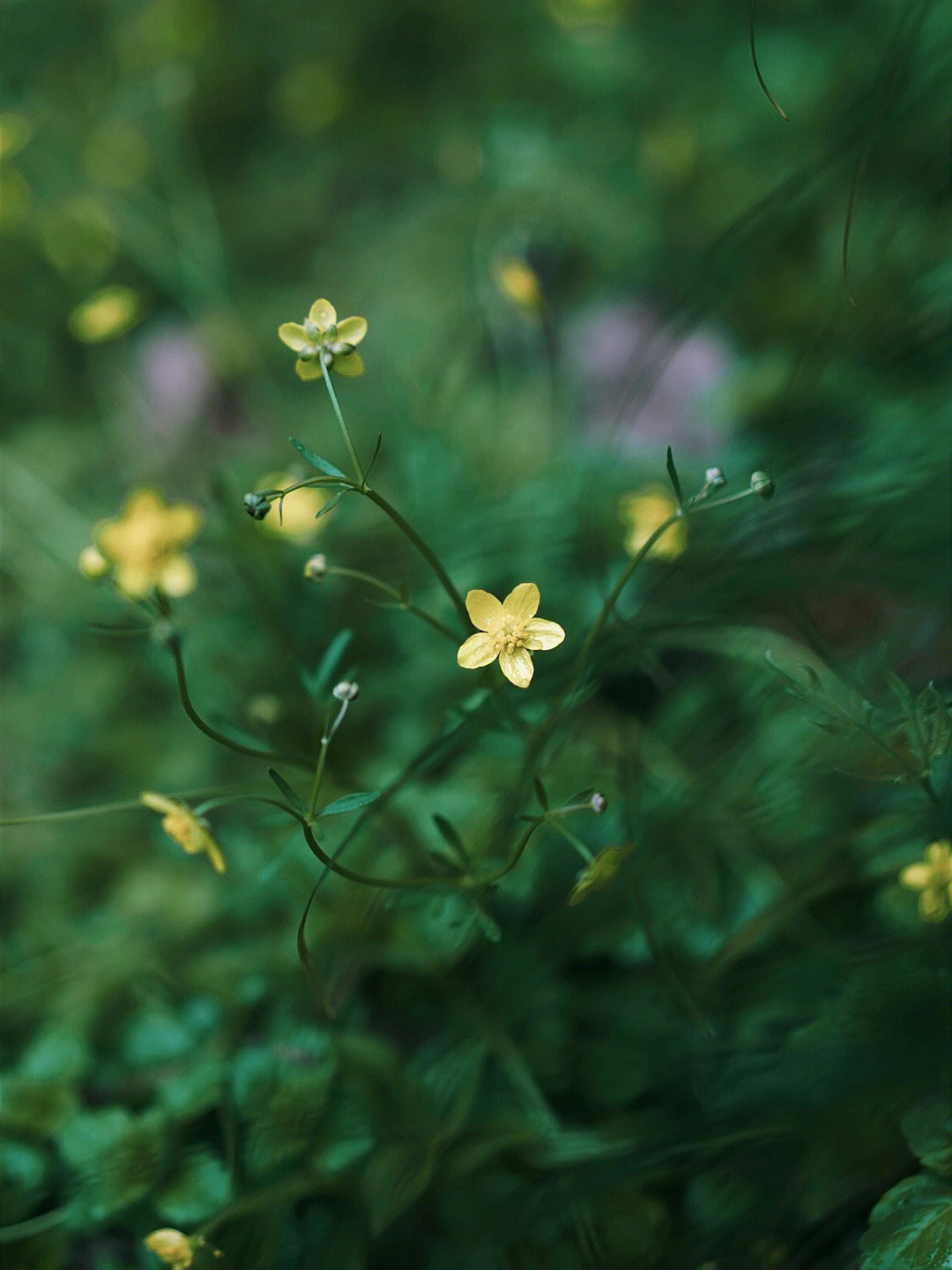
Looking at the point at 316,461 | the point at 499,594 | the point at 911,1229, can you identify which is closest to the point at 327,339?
the point at 316,461

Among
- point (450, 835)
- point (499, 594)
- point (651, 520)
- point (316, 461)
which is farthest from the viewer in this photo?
point (499, 594)

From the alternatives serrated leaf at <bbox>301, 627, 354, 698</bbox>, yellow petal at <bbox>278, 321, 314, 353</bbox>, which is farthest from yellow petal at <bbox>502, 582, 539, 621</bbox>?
yellow petal at <bbox>278, 321, 314, 353</bbox>

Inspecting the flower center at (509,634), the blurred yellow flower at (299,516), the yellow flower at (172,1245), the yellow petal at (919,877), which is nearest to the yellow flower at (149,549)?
the flower center at (509,634)

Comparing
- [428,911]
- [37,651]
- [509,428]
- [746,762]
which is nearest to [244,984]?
[428,911]

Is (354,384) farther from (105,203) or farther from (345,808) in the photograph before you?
(345,808)

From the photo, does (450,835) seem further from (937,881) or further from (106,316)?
(106,316)
